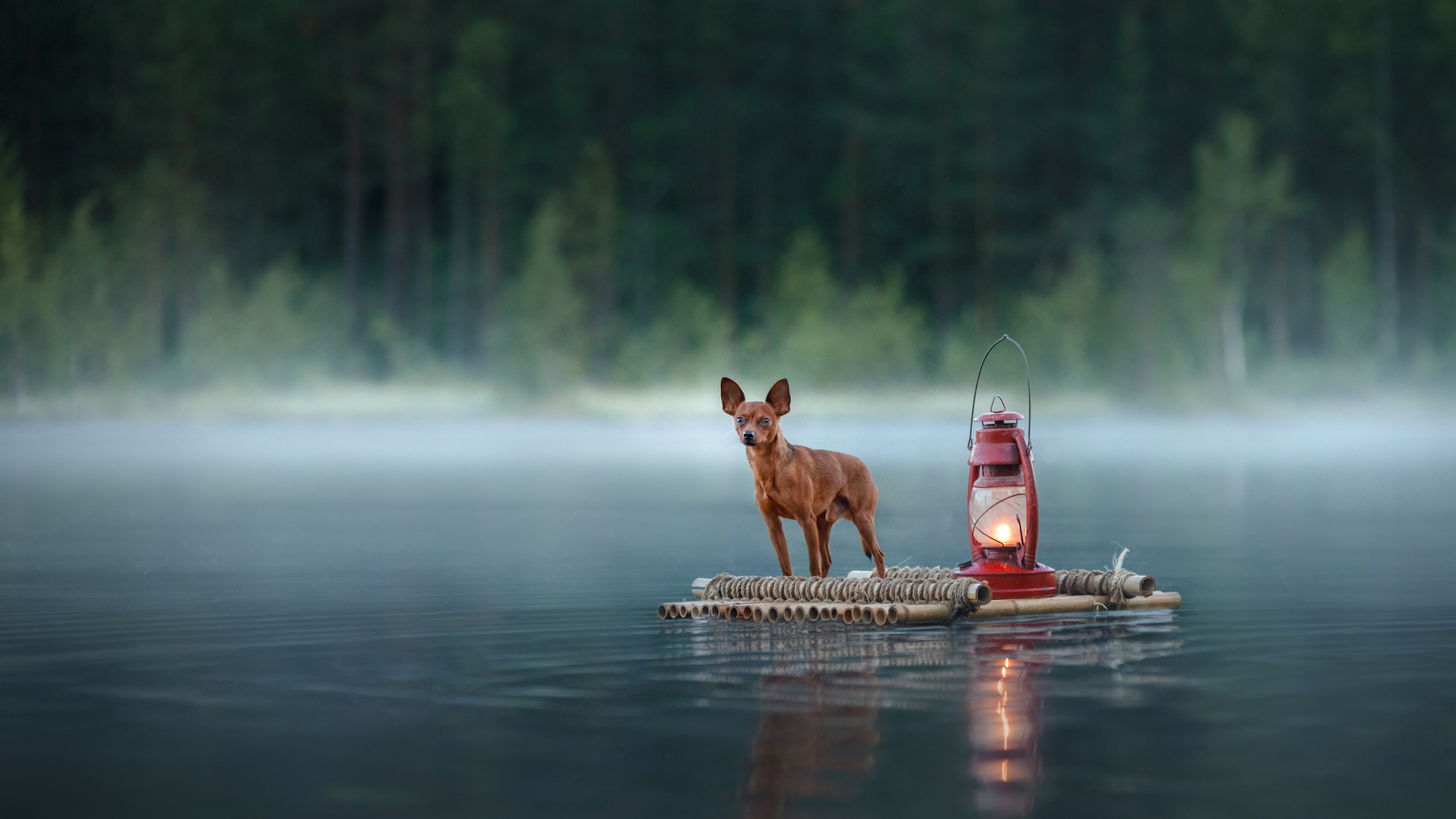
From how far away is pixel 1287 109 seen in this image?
55219 mm

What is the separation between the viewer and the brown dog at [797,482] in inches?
392

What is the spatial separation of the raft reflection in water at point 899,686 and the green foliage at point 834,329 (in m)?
36.5

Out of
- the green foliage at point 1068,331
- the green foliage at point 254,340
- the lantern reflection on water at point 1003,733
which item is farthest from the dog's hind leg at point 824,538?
the green foliage at point 254,340

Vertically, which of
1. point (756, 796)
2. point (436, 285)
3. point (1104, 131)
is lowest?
point (756, 796)

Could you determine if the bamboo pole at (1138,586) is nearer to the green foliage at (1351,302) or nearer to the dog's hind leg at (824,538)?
the dog's hind leg at (824,538)

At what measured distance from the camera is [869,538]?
10633 mm

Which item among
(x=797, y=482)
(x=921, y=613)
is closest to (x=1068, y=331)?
(x=797, y=482)

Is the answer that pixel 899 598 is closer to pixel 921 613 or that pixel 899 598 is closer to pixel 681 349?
pixel 921 613

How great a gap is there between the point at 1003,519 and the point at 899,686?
10.3ft

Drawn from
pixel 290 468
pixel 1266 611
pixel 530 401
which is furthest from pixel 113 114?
pixel 1266 611

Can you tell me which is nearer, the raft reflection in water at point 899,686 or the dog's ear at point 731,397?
the raft reflection in water at point 899,686

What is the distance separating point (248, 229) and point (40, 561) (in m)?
48.7

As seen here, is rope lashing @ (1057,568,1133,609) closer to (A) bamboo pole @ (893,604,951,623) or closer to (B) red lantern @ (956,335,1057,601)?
(B) red lantern @ (956,335,1057,601)

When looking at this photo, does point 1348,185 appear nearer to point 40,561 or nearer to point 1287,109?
point 1287,109
